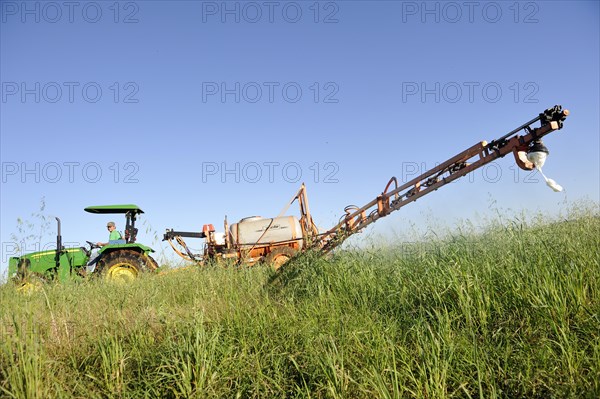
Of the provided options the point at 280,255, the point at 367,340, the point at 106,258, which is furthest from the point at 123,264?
the point at 367,340

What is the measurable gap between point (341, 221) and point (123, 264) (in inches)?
205

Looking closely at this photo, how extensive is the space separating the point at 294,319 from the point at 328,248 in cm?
327

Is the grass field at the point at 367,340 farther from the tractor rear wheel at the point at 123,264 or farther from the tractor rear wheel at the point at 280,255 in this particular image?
the tractor rear wheel at the point at 280,255

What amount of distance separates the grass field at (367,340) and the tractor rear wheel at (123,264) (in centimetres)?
425

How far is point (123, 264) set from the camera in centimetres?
877

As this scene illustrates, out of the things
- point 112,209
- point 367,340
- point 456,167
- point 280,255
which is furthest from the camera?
point 280,255

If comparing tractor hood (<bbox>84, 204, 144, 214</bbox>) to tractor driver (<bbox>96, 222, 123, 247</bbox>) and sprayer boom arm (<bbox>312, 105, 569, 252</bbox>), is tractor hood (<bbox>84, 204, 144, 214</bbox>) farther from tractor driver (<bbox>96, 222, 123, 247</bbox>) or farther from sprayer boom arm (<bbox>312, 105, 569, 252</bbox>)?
Answer: sprayer boom arm (<bbox>312, 105, 569, 252</bbox>)

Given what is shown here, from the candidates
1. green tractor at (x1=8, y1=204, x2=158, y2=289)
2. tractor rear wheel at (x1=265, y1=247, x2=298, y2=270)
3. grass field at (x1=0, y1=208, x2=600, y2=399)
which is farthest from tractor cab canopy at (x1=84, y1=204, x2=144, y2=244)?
grass field at (x1=0, y1=208, x2=600, y2=399)

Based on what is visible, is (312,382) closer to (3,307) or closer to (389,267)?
(389,267)

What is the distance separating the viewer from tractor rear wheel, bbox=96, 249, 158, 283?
861 cm

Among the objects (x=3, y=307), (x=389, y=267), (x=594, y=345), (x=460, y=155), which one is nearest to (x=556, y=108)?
(x=460, y=155)

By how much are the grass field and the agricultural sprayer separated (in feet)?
4.91

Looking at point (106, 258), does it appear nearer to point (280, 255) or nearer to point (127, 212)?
point (127, 212)

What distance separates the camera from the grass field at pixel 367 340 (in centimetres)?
248
